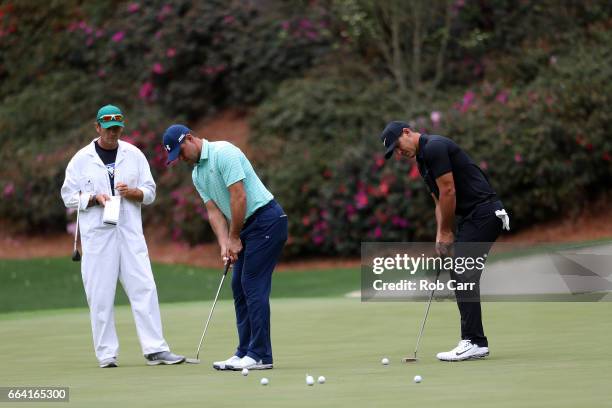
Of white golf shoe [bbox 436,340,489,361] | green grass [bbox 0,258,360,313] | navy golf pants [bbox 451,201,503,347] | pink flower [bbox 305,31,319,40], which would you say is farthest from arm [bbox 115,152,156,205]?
pink flower [bbox 305,31,319,40]

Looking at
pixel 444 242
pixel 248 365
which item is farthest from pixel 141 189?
pixel 444 242

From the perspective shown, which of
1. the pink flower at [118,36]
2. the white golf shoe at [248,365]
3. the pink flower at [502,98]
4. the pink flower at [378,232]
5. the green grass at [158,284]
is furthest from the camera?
the pink flower at [118,36]

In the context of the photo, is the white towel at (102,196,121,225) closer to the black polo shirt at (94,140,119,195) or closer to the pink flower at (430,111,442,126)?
the black polo shirt at (94,140,119,195)

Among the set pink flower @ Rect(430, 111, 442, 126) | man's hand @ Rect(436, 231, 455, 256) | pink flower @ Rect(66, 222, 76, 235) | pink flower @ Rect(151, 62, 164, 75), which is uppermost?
pink flower @ Rect(151, 62, 164, 75)

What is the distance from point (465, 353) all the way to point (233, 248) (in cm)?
186

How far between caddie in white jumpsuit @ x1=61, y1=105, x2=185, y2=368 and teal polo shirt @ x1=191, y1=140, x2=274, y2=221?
89 cm

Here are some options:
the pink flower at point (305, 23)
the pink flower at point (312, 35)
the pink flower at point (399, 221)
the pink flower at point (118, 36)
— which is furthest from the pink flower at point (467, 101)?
the pink flower at point (118, 36)

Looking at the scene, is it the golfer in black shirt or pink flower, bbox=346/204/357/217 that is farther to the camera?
pink flower, bbox=346/204/357/217

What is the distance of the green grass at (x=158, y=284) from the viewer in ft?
61.9

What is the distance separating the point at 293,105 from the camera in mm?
24000

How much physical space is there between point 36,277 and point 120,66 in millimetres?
7967

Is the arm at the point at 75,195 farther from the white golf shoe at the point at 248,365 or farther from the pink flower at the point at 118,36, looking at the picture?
the pink flower at the point at 118,36

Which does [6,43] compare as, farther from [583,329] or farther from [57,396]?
[57,396]

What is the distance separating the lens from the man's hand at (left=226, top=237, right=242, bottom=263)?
9375mm
